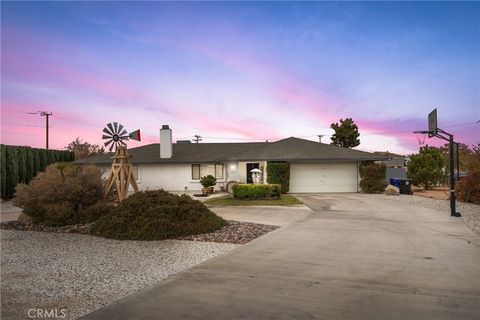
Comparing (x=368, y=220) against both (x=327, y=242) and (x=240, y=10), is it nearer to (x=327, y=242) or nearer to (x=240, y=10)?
(x=327, y=242)

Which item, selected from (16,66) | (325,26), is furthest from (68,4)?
(325,26)

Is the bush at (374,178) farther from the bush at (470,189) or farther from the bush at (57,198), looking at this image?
the bush at (57,198)

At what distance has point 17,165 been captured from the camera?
22562mm

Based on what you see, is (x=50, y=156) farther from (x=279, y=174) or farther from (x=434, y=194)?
(x=434, y=194)

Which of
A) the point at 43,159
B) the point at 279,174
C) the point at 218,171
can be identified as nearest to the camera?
the point at 279,174

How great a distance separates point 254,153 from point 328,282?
21.5 metres

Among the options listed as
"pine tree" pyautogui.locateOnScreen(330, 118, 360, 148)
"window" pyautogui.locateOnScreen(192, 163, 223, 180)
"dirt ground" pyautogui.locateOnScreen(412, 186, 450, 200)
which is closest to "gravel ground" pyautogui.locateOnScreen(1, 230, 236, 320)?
"window" pyautogui.locateOnScreen(192, 163, 223, 180)

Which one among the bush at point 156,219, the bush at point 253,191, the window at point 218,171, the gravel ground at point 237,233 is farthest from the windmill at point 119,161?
the window at point 218,171

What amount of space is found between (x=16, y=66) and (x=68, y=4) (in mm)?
3990

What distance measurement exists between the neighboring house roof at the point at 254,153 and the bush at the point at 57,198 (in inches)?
572

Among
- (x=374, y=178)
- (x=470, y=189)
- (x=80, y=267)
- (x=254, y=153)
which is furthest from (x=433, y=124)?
(x=80, y=267)

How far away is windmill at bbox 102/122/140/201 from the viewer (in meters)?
15.3

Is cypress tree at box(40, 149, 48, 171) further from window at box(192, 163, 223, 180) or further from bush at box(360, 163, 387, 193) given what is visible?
bush at box(360, 163, 387, 193)

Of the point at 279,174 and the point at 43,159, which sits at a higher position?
the point at 43,159
